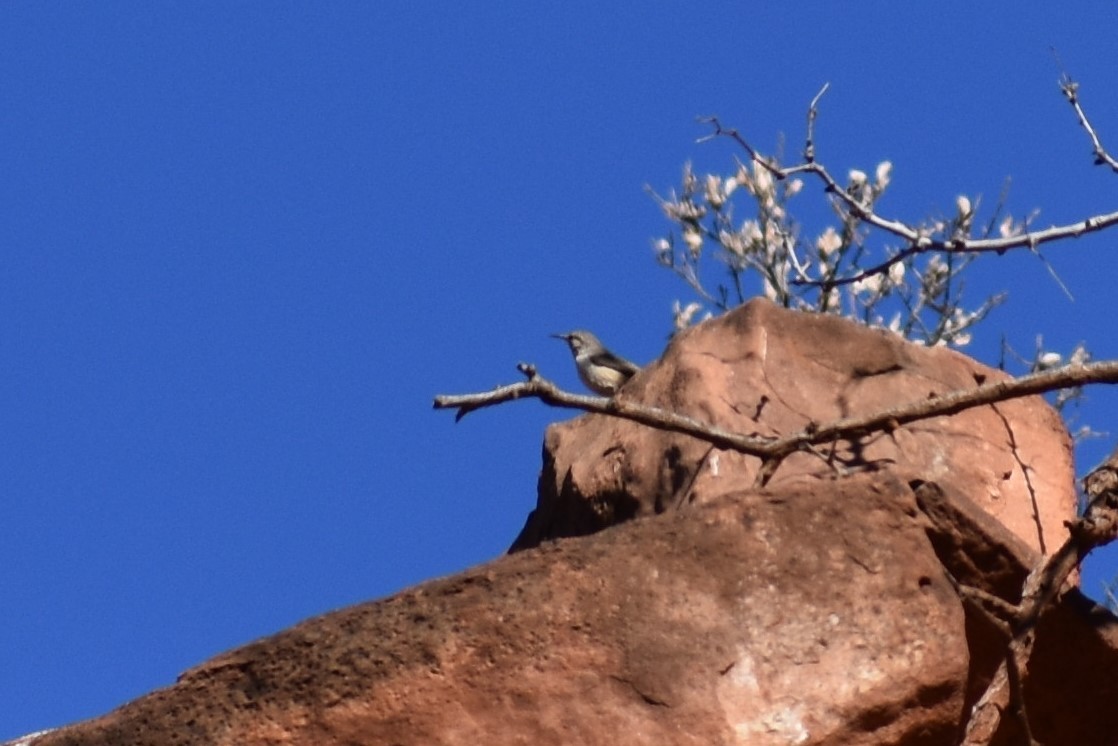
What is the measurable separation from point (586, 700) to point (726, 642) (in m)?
0.31

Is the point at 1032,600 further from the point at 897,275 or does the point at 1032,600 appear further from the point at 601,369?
the point at 601,369

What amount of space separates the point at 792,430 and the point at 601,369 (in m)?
7.90

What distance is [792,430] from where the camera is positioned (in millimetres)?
5309

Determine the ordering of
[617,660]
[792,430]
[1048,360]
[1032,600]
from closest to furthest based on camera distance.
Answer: [617,660] → [1032,600] → [792,430] → [1048,360]

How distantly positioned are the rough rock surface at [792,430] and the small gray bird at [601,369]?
6.96 metres

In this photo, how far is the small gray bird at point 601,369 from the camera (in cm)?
1305

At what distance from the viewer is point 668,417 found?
4762 mm

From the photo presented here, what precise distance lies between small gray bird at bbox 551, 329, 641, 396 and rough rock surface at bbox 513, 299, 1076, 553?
6.96m

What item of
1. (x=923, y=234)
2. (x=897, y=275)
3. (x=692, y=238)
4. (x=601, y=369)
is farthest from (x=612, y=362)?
(x=923, y=234)

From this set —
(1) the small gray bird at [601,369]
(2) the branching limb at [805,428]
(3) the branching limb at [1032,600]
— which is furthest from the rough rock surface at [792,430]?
(1) the small gray bird at [601,369]

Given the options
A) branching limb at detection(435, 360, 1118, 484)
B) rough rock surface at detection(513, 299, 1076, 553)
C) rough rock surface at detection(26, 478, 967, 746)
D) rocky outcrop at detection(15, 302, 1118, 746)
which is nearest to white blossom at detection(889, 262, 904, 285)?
rough rock surface at detection(513, 299, 1076, 553)

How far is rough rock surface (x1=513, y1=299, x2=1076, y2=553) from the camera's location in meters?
5.19

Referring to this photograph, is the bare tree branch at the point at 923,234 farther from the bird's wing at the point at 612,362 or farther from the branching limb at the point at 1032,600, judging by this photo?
the bird's wing at the point at 612,362

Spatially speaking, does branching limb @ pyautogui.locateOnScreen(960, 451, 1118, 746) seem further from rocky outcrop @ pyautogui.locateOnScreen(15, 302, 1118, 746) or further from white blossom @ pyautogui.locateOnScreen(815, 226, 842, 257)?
white blossom @ pyautogui.locateOnScreen(815, 226, 842, 257)
